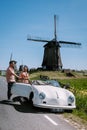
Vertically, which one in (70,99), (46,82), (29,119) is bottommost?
→ (29,119)

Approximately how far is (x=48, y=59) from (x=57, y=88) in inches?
2079

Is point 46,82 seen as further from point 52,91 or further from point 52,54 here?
point 52,54

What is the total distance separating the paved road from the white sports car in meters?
0.36

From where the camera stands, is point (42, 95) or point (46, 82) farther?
point (46, 82)

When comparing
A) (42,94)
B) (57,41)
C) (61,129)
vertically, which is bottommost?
(61,129)

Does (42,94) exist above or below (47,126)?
above

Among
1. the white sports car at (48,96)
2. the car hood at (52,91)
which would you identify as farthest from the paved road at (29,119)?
the car hood at (52,91)

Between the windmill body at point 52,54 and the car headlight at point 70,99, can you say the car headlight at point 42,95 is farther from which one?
the windmill body at point 52,54

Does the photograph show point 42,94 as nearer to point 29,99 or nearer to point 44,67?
point 29,99

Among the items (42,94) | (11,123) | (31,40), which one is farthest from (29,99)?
(31,40)

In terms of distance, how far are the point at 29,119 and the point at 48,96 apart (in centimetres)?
217

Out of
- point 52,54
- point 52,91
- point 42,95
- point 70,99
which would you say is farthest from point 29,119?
point 52,54

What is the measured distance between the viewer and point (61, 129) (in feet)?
30.0

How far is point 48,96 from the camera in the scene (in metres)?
12.5
